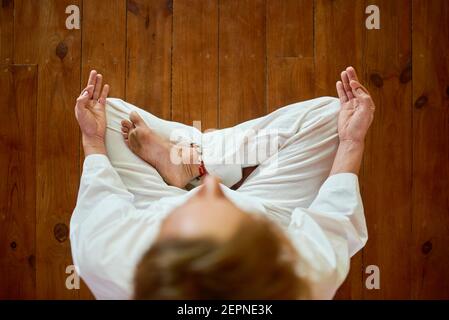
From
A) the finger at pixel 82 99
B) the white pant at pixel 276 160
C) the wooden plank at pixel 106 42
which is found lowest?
the white pant at pixel 276 160

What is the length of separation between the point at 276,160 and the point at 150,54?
2.19ft

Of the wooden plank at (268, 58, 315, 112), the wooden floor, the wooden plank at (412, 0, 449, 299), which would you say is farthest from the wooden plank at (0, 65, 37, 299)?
the wooden plank at (412, 0, 449, 299)

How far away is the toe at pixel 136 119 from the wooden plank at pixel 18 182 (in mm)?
543

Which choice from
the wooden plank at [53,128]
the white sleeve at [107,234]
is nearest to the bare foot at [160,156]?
the white sleeve at [107,234]

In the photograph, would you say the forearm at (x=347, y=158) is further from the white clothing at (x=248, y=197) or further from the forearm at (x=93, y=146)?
the forearm at (x=93, y=146)

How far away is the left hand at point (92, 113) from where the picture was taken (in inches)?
41.8

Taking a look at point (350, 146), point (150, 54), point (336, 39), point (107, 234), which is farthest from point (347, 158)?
point (150, 54)

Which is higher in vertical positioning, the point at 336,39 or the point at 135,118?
the point at 336,39

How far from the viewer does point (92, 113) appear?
1.09 metres

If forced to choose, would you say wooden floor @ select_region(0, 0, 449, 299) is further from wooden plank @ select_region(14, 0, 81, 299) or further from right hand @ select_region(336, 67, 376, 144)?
right hand @ select_region(336, 67, 376, 144)

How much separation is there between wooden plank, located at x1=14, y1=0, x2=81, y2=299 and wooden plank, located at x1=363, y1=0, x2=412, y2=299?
36.6 inches

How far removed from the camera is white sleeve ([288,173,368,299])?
2.71 feet

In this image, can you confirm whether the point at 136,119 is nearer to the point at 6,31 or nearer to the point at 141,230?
the point at 141,230
